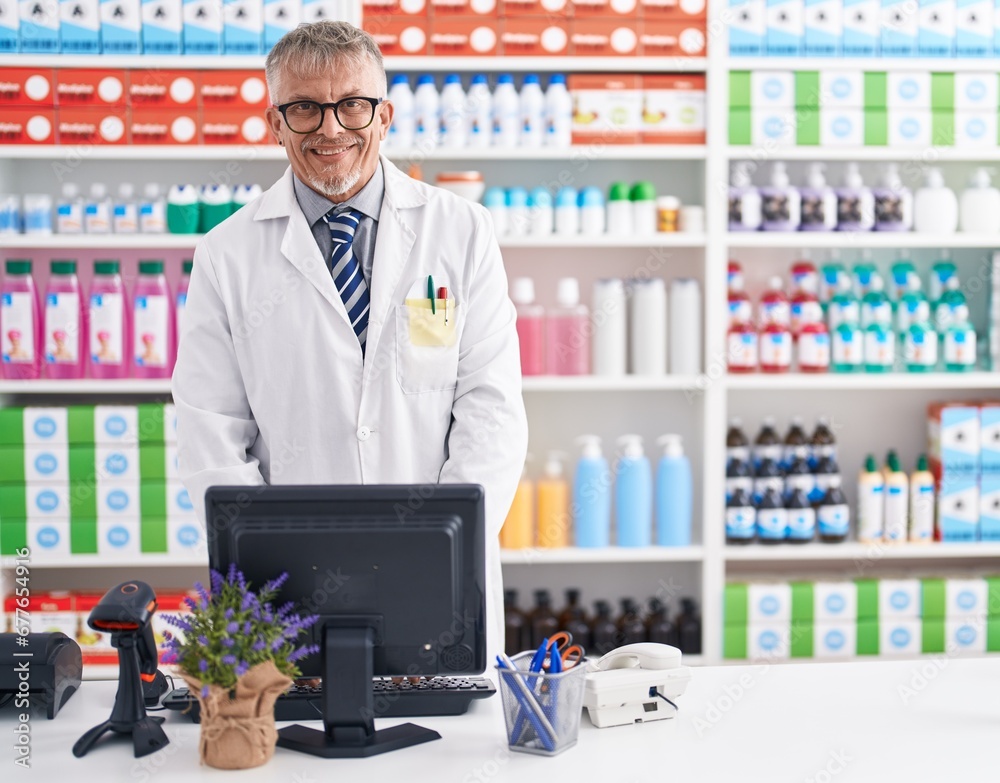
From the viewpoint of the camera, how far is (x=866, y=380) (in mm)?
3158

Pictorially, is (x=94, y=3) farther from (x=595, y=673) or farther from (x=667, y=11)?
(x=595, y=673)

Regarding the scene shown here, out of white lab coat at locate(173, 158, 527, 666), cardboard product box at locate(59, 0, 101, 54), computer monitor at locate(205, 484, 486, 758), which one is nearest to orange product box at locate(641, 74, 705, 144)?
white lab coat at locate(173, 158, 527, 666)

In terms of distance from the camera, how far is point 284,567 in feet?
4.45

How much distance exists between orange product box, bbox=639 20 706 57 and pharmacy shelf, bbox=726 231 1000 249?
533 millimetres

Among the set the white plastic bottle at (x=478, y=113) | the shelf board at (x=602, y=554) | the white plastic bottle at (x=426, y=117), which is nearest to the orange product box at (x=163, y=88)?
the white plastic bottle at (x=426, y=117)

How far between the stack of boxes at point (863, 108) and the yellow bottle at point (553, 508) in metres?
1.06

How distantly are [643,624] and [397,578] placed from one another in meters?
2.01

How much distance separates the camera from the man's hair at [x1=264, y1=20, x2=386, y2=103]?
183 centimetres

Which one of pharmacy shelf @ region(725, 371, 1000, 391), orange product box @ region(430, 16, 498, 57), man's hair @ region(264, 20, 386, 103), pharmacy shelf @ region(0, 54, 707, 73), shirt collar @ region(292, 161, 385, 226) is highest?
orange product box @ region(430, 16, 498, 57)

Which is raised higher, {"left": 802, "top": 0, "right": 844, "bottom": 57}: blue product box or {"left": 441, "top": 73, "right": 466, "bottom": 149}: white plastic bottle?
{"left": 802, "top": 0, "right": 844, "bottom": 57}: blue product box

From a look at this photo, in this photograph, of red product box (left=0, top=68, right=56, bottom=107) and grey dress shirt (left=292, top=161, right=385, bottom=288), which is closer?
grey dress shirt (left=292, top=161, right=385, bottom=288)

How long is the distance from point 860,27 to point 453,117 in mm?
1182

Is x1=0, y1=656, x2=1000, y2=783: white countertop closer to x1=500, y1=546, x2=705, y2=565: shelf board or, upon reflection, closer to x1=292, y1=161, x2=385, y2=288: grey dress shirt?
x1=292, y1=161, x2=385, y2=288: grey dress shirt

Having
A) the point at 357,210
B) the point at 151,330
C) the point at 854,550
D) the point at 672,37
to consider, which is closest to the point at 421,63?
the point at 672,37
